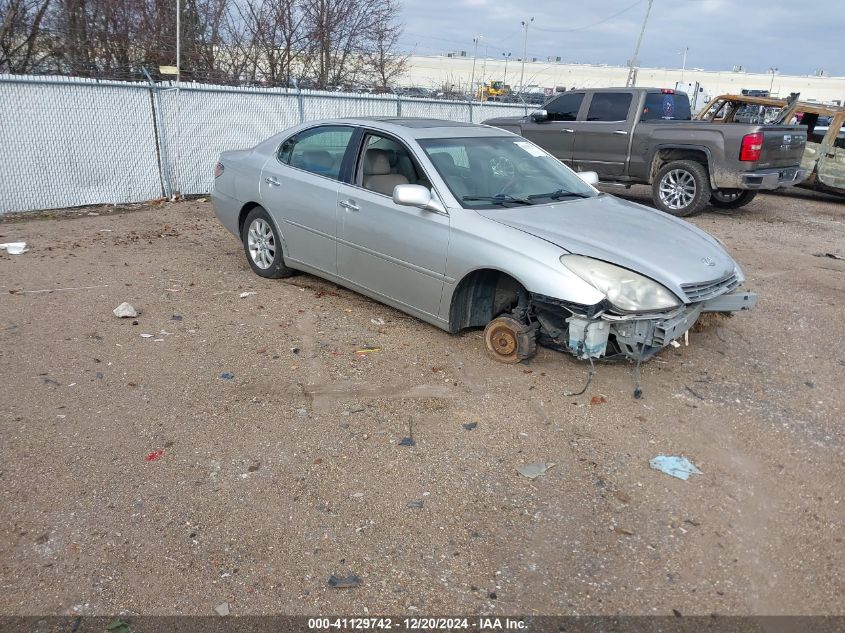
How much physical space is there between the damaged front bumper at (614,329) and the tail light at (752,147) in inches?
262

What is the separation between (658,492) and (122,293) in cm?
512

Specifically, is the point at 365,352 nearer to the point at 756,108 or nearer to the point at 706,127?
the point at 706,127

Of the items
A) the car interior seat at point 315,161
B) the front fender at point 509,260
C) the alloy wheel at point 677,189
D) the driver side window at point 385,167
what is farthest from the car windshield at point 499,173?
the alloy wheel at point 677,189

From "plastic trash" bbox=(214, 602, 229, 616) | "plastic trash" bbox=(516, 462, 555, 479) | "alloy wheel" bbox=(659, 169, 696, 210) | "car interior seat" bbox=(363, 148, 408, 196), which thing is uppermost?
"car interior seat" bbox=(363, 148, 408, 196)

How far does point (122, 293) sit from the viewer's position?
20.8 ft

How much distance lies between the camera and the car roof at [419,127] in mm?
5492

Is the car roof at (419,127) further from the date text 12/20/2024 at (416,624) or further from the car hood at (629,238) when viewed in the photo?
the date text 12/20/2024 at (416,624)

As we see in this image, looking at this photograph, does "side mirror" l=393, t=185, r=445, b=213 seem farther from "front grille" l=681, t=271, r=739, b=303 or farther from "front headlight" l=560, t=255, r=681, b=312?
"front grille" l=681, t=271, r=739, b=303

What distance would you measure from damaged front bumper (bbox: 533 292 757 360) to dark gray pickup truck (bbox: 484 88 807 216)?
6.76m

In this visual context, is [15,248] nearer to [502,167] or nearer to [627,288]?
[502,167]

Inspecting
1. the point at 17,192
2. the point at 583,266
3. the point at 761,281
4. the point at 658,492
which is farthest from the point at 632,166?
the point at 17,192

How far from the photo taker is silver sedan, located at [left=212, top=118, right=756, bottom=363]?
4.25 meters

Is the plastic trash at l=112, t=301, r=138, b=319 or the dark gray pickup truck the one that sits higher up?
the dark gray pickup truck

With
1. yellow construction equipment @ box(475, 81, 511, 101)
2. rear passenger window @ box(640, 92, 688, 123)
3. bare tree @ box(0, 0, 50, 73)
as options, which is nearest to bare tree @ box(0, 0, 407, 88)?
bare tree @ box(0, 0, 50, 73)
